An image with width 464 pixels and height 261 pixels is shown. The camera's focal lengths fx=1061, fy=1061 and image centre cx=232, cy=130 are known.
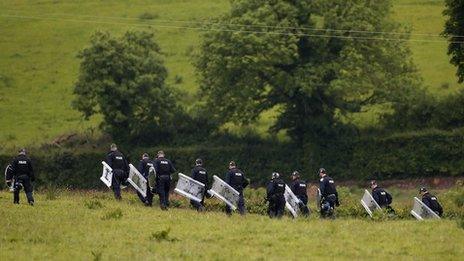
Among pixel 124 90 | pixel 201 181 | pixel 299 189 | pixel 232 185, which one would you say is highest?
pixel 232 185

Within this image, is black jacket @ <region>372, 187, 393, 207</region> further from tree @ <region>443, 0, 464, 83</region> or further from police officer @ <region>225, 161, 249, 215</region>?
tree @ <region>443, 0, 464, 83</region>

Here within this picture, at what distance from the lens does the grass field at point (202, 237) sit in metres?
26.8

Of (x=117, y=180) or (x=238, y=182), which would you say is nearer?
(x=238, y=182)

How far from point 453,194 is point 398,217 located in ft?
24.9

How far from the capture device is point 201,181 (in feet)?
129

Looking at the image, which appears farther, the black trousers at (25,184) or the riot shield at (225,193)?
the riot shield at (225,193)

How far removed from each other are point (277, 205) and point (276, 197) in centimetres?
42

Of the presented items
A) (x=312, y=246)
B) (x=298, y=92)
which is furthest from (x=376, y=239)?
(x=298, y=92)

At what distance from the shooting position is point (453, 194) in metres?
47.2

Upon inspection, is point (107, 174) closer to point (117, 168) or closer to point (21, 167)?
point (117, 168)

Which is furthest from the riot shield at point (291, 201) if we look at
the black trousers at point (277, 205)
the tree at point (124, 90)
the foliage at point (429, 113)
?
the tree at point (124, 90)

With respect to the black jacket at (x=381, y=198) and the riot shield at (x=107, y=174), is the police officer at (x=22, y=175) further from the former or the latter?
the black jacket at (x=381, y=198)

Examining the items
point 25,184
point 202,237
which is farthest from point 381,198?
point 25,184

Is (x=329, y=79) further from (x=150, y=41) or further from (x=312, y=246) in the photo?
(x=312, y=246)
